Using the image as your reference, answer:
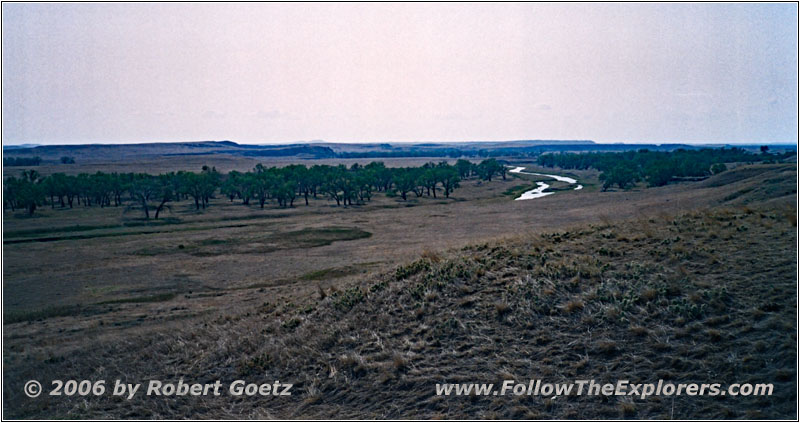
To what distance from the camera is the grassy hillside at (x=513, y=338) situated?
973 cm

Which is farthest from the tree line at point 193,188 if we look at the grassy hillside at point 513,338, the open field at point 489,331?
the grassy hillside at point 513,338

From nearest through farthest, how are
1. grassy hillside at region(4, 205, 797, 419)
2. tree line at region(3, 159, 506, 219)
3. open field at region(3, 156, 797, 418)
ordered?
grassy hillside at region(4, 205, 797, 419) < open field at region(3, 156, 797, 418) < tree line at region(3, 159, 506, 219)

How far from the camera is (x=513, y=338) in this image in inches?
472

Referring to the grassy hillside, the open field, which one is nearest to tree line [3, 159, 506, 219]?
the open field

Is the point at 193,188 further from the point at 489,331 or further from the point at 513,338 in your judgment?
the point at 513,338

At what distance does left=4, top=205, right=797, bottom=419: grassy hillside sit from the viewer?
9734mm

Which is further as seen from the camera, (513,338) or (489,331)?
(489,331)

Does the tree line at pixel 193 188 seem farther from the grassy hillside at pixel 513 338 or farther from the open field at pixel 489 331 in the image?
the grassy hillside at pixel 513 338

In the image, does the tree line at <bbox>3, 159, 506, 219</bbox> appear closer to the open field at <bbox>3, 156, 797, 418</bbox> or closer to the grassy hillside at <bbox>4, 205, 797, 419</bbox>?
the open field at <bbox>3, 156, 797, 418</bbox>

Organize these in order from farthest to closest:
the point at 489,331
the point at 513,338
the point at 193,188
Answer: the point at 193,188 → the point at 489,331 → the point at 513,338

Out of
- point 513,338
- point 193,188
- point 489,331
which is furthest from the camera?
point 193,188

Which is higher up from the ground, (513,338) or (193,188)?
(513,338)

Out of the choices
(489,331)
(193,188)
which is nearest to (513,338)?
(489,331)

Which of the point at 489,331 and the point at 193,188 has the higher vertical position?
the point at 489,331
